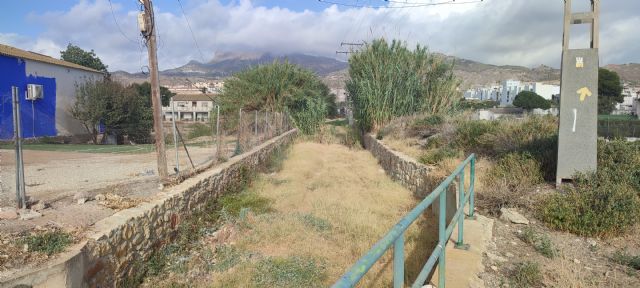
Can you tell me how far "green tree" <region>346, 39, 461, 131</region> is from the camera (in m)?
20.5

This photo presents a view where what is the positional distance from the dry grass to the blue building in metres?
18.9

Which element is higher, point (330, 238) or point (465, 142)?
point (465, 142)

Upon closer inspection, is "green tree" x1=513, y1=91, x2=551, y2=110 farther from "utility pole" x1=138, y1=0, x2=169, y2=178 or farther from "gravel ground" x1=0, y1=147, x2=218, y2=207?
"utility pole" x1=138, y1=0, x2=169, y2=178

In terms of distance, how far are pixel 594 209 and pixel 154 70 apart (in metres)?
7.36

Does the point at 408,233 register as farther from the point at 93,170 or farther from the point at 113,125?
the point at 113,125

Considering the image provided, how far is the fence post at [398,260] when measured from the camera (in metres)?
2.33

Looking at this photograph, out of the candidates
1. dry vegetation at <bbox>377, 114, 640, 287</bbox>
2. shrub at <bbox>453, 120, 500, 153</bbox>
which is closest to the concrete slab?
dry vegetation at <bbox>377, 114, 640, 287</bbox>

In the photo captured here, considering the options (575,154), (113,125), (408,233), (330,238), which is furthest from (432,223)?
(113,125)

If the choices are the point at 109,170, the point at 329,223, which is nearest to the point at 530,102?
the point at 109,170

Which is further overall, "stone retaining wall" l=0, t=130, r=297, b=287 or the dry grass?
the dry grass

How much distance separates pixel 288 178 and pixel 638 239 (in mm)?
8633

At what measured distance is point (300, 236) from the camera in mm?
7262

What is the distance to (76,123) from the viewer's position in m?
34.2

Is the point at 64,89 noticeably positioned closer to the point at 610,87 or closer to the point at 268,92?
the point at 268,92
